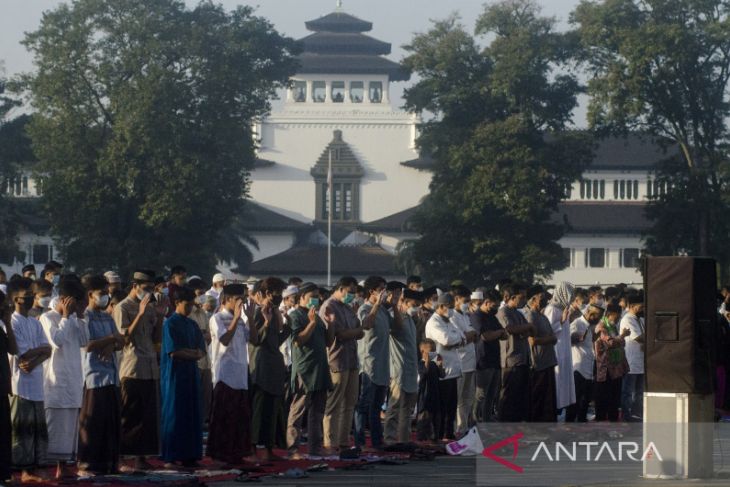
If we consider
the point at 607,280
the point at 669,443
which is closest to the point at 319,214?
the point at 607,280

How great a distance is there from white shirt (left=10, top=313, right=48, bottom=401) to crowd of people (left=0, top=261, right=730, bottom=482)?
0.5 inches

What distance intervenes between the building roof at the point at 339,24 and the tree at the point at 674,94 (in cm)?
4999

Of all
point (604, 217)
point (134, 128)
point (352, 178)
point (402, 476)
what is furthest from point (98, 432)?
point (352, 178)

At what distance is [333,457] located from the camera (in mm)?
16250

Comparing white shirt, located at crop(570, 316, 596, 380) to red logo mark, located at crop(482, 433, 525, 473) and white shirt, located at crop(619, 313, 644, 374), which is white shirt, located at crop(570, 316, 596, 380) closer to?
white shirt, located at crop(619, 313, 644, 374)

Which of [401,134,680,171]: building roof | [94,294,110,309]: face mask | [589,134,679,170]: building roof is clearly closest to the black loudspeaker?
[94,294,110,309]: face mask

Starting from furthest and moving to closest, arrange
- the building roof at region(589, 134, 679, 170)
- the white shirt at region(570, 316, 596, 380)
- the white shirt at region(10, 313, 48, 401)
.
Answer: the building roof at region(589, 134, 679, 170)
the white shirt at region(570, 316, 596, 380)
the white shirt at region(10, 313, 48, 401)

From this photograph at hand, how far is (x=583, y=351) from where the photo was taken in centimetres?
2114

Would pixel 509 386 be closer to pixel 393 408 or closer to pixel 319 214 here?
pixel 393 408

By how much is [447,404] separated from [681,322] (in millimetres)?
5722

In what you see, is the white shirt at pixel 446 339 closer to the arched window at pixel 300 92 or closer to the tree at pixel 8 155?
the tree at pixel 8 155

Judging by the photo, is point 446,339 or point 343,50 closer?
point 446,339

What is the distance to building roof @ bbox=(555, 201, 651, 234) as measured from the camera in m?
86.9

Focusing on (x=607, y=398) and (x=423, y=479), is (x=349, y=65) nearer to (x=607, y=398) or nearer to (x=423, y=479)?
(x=607, y=398)
